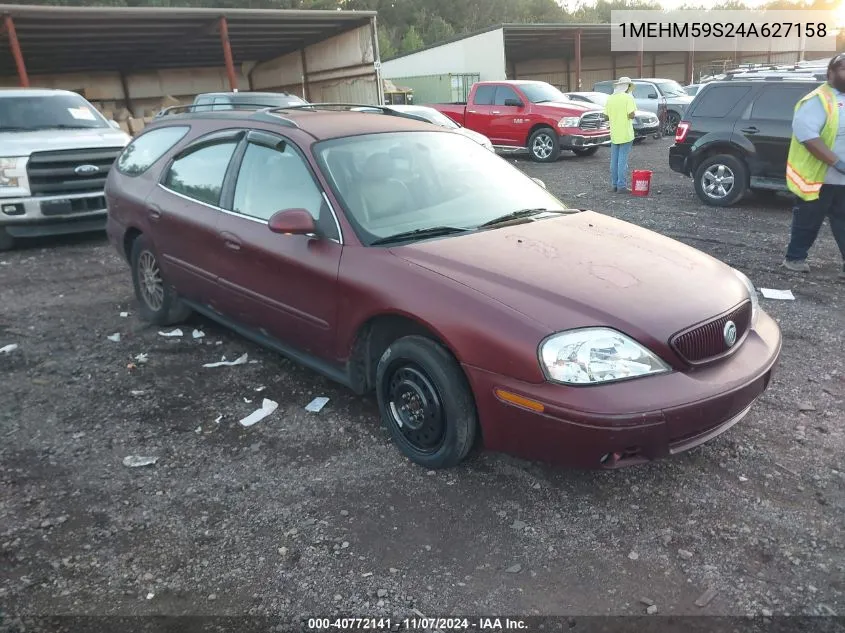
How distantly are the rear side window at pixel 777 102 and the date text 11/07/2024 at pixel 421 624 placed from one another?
8.54 meters

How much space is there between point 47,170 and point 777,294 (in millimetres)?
8097

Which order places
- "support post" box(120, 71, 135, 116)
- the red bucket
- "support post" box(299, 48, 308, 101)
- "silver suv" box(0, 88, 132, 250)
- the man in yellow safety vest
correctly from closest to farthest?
the man in yellow safety vest → "silver suv" box(0, 88, 132, 250) → the red bucket → "support post" box(299, 48, 308, 101) → "support post" box(120, 71, 135, 116)

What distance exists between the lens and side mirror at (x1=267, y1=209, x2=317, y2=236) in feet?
11.1

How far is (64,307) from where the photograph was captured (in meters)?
6.08

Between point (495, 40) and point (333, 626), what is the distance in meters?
27.2

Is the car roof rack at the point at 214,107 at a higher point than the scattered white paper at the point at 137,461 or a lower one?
higher

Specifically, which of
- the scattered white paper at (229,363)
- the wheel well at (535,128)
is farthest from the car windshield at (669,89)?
the scattered white paper at (229,363)

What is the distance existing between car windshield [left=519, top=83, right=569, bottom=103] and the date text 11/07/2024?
578 inches

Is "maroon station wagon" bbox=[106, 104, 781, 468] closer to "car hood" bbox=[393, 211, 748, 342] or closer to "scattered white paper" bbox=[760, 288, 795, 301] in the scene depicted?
"car hood" bbox=[393, 211, 748, 342]

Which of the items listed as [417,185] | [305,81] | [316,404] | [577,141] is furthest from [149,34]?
[316,404]

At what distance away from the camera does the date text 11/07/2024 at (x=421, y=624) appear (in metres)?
2.36

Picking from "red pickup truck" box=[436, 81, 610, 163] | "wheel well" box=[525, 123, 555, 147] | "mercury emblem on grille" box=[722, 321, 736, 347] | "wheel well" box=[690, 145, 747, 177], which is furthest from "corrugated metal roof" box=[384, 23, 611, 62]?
"mercury emblem on grille" box=[722, 321, 736, 347]

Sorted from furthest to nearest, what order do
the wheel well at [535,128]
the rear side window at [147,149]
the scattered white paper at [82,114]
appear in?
the wheel well at [535,128] < the scattered white paper at [82,114] < the rear side window at [147,149]

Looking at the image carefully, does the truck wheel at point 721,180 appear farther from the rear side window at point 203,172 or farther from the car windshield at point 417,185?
the rear side window at point 203,172
